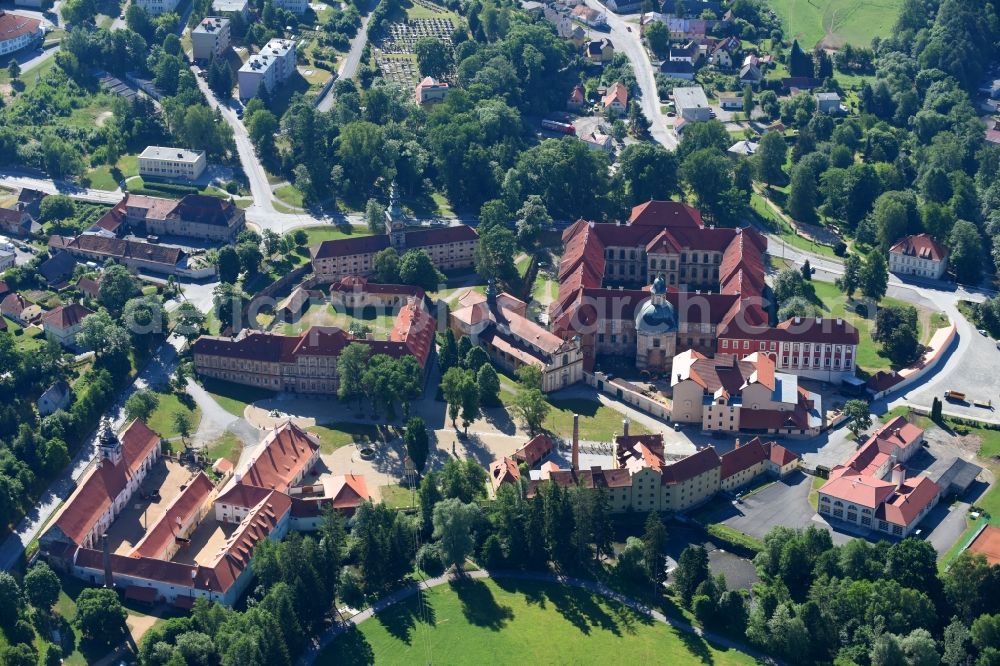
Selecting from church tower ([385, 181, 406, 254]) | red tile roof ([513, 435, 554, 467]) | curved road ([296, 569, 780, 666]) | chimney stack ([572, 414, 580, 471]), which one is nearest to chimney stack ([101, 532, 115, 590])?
curved road ([296, 569, 780, 666])

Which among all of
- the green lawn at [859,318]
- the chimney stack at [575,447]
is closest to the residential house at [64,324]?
the chimney stack at [575,447]

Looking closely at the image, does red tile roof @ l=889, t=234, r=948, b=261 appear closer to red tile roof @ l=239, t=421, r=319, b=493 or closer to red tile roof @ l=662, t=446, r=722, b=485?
red tile roof @ l=662, t=446, r=722, b=485

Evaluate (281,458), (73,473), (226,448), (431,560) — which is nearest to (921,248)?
(431,560)

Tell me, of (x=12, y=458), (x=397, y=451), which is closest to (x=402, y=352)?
(x=397, y=451)

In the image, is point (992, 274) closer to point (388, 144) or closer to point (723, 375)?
point (723, 375)

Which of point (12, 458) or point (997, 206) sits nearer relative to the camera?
point (12, 458)

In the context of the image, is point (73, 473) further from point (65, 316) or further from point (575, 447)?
point (575, 447)
